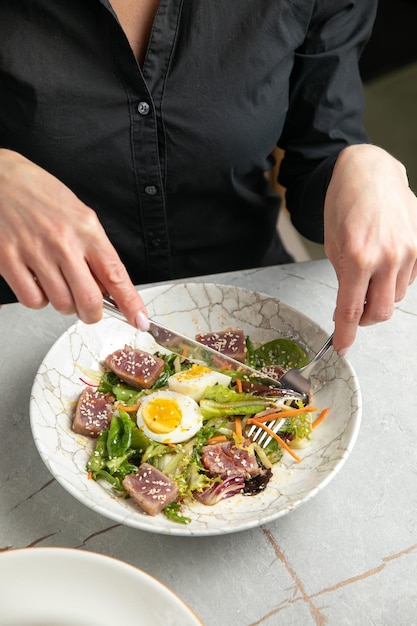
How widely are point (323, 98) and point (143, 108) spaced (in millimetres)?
436

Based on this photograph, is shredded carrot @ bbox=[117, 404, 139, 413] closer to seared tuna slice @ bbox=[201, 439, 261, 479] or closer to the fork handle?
seared tuna slice @ bbox=[201, 439, 261, 479]

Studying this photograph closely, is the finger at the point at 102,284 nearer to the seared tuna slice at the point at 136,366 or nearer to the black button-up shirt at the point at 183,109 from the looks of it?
the seared tuna slice at the point at 136,366

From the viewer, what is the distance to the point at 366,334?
1.44m

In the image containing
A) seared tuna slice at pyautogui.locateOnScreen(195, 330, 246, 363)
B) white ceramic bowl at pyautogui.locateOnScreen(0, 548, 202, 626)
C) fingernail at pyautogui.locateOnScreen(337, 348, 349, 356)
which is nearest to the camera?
white ceramic bowl at pyautogui.locateOnScreen(0, 548, 202, 626)

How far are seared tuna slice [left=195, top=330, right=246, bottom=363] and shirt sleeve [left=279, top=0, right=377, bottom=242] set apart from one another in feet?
1.34

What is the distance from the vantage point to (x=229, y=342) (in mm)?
1331

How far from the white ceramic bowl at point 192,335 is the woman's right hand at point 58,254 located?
7.6 inches

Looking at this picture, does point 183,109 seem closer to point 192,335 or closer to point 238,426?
point 192,335

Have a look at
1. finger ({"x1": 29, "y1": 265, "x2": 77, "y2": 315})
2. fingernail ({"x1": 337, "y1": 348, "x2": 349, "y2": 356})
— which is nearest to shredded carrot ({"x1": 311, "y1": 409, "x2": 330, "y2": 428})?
fingernail ({"x1": 337, "y1": 348, "x2": 349, "y2": 356})

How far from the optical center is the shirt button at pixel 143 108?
1.41 metres

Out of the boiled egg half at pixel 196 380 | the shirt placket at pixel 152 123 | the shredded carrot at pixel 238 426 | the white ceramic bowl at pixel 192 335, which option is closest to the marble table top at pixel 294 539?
the white ceramic bowl at pixel 192 335

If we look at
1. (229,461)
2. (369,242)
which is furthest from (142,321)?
(369,242)

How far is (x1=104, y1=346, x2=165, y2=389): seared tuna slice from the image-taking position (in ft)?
4.22

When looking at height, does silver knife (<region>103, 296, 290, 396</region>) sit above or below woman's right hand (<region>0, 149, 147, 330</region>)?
below
